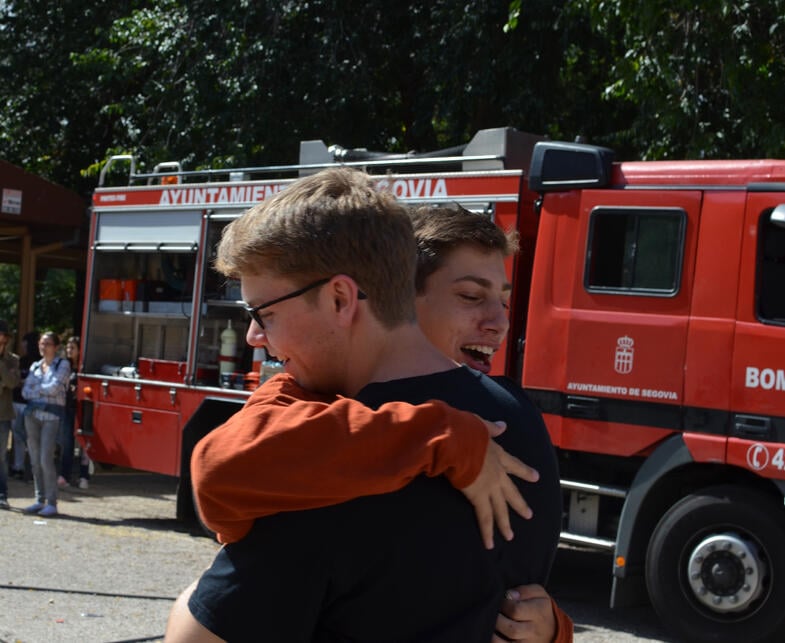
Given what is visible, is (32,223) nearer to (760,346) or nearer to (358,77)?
→ (358,77)

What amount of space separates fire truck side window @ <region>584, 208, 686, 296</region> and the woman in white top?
19.8ft

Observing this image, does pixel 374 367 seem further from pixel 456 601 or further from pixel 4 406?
pixel 4 406

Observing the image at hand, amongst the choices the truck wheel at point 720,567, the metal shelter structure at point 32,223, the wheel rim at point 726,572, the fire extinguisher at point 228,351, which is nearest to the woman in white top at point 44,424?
the fire extinguisher at point 228,351

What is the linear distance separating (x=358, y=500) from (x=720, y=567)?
593 centimetres

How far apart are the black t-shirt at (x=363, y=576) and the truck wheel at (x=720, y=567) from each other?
565 centimetres

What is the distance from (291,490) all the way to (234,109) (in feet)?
46.6

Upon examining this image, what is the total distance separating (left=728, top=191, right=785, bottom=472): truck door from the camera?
6996mm

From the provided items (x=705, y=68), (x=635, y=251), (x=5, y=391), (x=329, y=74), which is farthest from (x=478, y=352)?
(x=329, y=74)

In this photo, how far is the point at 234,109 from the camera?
604 inches

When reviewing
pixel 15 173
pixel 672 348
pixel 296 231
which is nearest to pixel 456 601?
pixel 296 231

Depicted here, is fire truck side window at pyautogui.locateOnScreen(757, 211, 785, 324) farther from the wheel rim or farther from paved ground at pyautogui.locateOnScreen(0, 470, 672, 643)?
paved ground at pyautogui.locateOnScreen(0, 470, 672, 643)

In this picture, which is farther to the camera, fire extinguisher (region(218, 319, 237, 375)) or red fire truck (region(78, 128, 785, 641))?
fire extinguisher (region(218, 319, 237, 375))

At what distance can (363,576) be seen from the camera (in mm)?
1611

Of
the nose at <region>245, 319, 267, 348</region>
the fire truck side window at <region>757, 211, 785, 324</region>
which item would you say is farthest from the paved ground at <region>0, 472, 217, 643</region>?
the nose at <region>245, 319, 267, 348</region>
